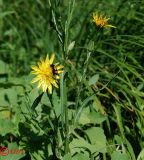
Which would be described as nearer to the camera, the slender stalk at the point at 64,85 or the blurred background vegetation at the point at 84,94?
the slender stalk at the point at 64,85

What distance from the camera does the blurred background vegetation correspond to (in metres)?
1.40

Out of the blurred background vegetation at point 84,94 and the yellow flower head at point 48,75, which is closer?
the yellow flower head at point 48,75

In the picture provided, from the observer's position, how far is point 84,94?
179 centimetres

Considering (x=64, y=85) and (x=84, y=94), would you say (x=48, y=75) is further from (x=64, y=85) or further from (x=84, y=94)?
(x=84, y=94)

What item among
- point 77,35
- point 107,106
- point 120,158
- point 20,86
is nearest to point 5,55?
point 77,35

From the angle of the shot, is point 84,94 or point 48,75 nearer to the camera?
point 48,75

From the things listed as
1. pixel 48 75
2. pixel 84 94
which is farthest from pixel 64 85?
pixel 84 94

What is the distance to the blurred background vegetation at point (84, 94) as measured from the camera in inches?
55.0

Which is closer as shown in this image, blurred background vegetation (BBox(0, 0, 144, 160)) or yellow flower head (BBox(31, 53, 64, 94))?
yellow flower head (BBox(31, 53, 64, 94))

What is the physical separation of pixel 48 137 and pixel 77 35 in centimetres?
106

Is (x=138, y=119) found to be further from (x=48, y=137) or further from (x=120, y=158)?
(x=48, y=137)

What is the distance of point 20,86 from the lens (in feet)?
6.23

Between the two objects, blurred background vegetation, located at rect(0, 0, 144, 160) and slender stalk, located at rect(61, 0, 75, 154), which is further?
blurred background vegetation, located at rect(0, 0, 144, 160)

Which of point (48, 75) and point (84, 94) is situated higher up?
point (84, 94)
